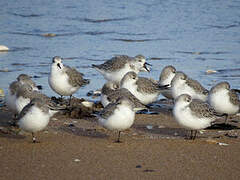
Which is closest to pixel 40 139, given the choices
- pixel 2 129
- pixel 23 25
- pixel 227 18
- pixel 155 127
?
pixel 2 129

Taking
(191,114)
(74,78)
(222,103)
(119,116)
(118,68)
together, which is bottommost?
(119,116)

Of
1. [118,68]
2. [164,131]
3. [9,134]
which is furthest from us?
[118,68]

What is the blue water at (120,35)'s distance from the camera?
1290 centimetres

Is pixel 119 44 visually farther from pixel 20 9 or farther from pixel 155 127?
pixel 155 127

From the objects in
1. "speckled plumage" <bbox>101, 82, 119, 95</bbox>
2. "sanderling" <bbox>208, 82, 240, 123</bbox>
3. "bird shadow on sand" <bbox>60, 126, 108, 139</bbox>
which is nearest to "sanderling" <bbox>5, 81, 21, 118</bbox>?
"bird shadow on sand" <bbox>60, 126, 108, 139</bbox>

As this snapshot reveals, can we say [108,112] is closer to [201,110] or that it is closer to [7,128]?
[201,110]

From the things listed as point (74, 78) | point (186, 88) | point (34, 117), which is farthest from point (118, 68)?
point (34, 117)

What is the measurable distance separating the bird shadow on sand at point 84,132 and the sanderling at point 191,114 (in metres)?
1.20

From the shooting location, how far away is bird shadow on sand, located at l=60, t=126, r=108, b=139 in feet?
26.6

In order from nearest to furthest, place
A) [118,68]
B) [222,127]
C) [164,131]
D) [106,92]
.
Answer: [164,131], [222,127], [106,92], [118,68]

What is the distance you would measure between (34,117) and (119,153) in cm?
131

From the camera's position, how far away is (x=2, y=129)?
816 cm

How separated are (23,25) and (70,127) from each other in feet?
31.9

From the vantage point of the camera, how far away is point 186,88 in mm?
10016
